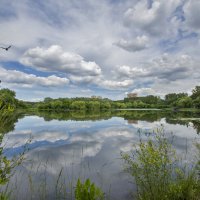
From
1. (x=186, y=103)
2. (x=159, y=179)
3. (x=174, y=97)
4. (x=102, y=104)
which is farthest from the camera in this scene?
(x=174, y=97)

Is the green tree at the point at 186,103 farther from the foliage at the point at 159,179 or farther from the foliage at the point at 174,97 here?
the foliage at the point at 159,179

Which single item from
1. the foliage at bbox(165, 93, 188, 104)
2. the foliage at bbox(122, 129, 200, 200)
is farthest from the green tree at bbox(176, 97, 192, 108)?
the foliage at bbox(122, 129, 200, 200)

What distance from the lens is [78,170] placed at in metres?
8.45

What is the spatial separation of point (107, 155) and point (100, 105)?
347 feet

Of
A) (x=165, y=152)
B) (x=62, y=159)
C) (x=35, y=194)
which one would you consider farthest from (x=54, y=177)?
(x=165, y=152)

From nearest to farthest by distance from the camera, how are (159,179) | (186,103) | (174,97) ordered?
(159,179), (186,103), (174,97)

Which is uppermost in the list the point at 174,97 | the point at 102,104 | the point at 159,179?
the point at 174,97

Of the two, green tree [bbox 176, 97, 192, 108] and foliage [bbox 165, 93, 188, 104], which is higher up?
foliage [bbox 165, 93, 188, 104]

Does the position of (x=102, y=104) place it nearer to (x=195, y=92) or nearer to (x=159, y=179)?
(x=195, y=92)

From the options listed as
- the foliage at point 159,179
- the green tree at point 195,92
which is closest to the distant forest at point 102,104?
the green tree at point 195,92

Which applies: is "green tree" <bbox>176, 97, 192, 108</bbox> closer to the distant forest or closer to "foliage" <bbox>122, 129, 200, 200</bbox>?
the distant forest

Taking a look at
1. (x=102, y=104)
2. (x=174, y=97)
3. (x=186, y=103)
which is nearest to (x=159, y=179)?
(x=186, y=103)

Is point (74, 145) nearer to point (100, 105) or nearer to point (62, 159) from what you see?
point (62, 159)

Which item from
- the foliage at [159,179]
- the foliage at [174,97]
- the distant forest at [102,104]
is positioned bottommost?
the foliage at [159,179]
